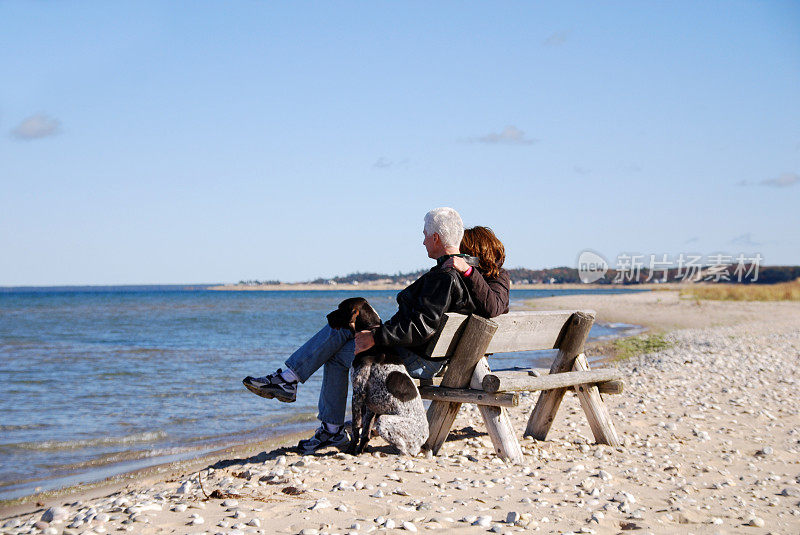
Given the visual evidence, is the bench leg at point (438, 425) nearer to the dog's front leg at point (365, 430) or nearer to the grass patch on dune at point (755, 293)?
the dog's front leg at point (365, 430)

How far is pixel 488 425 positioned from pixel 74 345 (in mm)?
20055

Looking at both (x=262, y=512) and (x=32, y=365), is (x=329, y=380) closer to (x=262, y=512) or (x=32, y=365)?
(x=262, y=512)

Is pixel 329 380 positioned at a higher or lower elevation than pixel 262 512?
higher

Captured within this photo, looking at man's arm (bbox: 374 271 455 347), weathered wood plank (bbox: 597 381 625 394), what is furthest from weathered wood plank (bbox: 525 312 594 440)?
man's arm (bbox: 374 271 455 347)

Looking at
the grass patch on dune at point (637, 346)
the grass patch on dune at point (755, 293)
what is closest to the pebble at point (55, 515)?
the grass patch on dune at point (637, 346)

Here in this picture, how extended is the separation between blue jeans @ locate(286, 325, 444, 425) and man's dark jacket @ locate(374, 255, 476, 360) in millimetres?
429

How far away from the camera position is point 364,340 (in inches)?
201

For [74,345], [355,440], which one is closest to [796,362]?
[355,440]

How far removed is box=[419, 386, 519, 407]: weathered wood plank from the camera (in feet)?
16.6

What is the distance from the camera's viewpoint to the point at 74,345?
73.2 ft

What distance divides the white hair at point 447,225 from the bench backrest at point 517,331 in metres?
0.53

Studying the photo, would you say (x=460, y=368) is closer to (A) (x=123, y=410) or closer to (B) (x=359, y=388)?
(B) (x=359, y=388)

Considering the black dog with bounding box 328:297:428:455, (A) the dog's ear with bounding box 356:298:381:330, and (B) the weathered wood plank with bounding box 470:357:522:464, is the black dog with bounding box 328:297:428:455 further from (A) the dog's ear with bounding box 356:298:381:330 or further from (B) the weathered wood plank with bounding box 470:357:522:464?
(B) the weathered wood plank with bounding box 470:357:522:464

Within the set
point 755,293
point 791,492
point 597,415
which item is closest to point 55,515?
point 597,415
